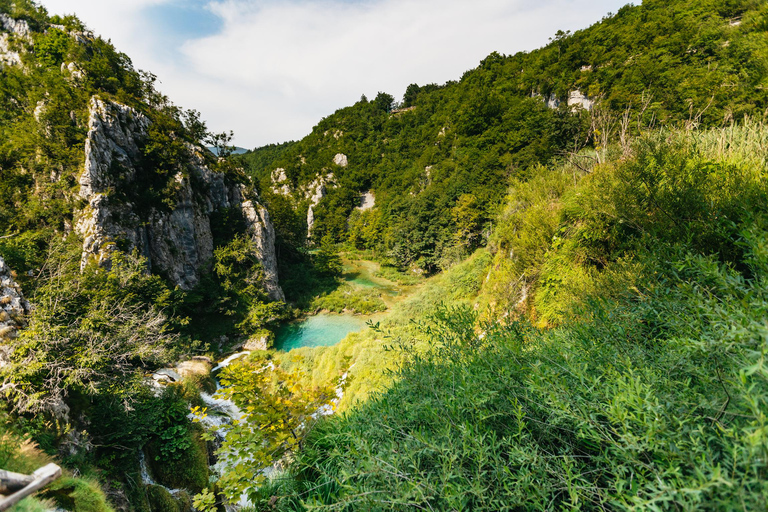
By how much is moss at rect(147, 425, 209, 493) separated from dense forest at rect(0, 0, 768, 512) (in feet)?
0.20

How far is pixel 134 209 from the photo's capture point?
1627 cm

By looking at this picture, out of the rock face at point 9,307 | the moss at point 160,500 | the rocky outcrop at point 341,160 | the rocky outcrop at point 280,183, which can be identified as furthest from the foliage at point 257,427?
the rocky outcrop at point 280,183

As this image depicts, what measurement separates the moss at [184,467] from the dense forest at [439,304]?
0.20 ft

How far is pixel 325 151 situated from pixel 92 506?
7472 cm

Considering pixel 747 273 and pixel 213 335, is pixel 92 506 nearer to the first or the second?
pixel 747 273

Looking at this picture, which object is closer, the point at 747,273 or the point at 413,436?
the point at 413,436

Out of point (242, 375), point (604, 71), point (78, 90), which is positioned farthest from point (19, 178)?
point (604, 71)

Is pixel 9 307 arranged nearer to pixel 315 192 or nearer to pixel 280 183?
pixel 315 192

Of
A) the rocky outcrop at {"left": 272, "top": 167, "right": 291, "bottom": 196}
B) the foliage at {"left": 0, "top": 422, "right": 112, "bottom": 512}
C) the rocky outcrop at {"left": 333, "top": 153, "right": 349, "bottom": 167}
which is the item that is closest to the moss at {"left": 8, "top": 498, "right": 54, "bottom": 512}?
the foliage at {"left": 0, "top": 422, "right": 112, "bottom": 512}

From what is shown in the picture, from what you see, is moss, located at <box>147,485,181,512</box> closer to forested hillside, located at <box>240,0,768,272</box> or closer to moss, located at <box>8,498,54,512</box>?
moss, located at <box>8,498,54,512</box>

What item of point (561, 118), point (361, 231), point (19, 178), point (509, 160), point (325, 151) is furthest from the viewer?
point (325, 151)

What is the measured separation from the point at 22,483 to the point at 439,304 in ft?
14.2

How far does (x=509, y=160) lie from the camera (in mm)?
28047

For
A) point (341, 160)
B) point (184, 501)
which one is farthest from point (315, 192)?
point (184, 501)
